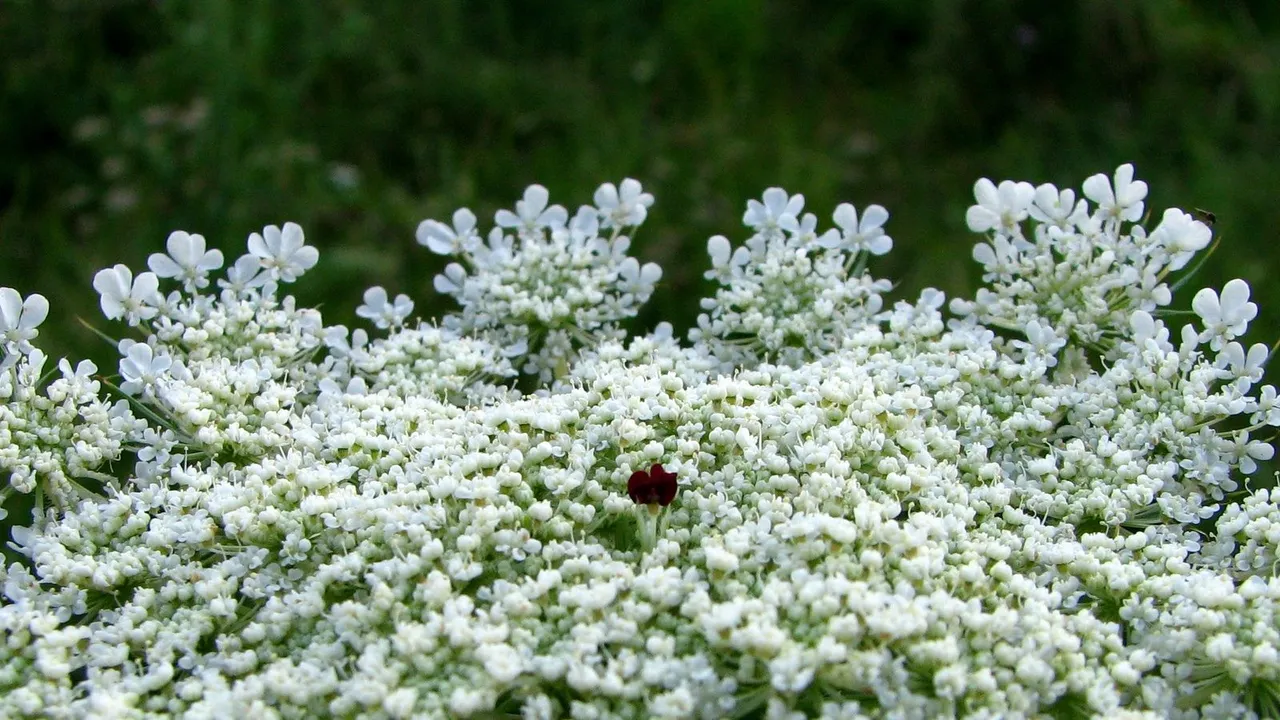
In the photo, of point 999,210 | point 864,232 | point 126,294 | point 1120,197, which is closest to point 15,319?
point 126,294

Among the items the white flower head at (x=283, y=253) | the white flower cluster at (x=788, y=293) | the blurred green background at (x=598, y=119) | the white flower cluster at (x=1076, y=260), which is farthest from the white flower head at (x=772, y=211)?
the blurred green background at (x=598, y=119)

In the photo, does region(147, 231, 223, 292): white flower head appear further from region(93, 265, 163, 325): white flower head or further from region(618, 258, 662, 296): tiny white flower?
region(618, 258, 662, 296): tiny white flower

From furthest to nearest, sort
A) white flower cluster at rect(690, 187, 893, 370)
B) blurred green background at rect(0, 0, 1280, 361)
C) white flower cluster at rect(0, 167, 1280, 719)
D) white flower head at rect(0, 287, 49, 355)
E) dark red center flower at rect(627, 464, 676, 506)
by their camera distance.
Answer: blurred green background at rect(0, 0, 1280, 361), white flower cluster at rect(690, 187, 893, 370), white flower head at rect(0, 287, 49, 355), dark red center flower at rect(627, 464, 676, 506), white flower cluster at rect(0, 167, 1280, 719)

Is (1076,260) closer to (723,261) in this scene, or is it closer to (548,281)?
(723,261)

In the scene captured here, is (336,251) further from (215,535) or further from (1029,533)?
(1029,533)

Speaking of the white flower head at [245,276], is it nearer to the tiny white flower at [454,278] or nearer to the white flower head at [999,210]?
the tiny white flower at [454,278]

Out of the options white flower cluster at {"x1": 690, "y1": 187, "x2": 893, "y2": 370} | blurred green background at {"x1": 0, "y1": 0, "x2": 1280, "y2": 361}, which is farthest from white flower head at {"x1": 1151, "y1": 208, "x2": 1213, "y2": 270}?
blurred green background at {"x1": 0, "y1": 0, "x2": 1280, "y2": 361}
